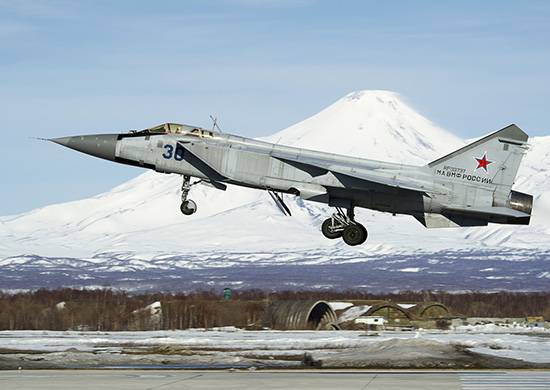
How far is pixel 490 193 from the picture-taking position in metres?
37.3

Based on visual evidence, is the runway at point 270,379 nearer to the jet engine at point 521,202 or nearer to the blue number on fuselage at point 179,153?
the jet engine at point 521,202

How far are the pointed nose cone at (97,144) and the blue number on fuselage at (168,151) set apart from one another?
1795mm

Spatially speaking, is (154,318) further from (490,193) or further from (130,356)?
(490,193)

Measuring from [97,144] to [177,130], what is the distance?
2670 mm

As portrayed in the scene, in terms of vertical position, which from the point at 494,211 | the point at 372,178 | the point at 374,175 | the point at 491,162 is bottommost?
the point at 494,211

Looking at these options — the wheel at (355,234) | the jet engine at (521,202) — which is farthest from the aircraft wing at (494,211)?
the wheel at (355,234)

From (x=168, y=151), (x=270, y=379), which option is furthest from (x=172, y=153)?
(x=270, y=379)

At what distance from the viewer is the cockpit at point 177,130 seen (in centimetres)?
3831

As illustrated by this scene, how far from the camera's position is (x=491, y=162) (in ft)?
123

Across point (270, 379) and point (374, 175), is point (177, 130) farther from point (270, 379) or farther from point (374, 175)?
point (270, 379)

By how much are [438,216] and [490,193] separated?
1713 millimetres

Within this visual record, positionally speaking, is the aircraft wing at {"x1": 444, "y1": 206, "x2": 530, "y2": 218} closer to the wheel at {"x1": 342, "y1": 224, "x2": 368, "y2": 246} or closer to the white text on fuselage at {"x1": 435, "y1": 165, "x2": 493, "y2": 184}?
the white text on fuselage at {"x1": 435, "y1": 165, "x2": 493, "y2": 184}

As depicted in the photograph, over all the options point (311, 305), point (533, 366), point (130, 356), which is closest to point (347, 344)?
point (130, 356)

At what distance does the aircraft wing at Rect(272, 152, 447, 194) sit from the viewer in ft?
120
